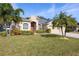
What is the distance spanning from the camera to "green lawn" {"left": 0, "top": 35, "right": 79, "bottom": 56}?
14.7 ft

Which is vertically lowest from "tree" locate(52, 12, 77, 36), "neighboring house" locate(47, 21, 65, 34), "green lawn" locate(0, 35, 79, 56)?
"green lawn" locate(0, 35, 79, 56)

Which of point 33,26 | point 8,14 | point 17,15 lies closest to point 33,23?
point 33,26

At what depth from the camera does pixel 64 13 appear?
4.50 meters

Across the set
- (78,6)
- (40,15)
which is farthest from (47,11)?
(78,6)

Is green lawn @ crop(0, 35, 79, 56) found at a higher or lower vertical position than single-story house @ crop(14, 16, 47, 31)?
lower

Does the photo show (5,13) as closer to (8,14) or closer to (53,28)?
(8,14)

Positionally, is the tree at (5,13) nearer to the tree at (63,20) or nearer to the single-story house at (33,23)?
the single-story house at (33,23)

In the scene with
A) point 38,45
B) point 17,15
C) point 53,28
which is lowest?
point 38,45

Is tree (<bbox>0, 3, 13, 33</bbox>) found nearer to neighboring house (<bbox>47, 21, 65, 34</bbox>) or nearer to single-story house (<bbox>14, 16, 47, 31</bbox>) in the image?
single-story house (<bbox>14, 16, 47, 31</bbox>)

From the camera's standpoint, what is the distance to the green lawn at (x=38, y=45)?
448cm

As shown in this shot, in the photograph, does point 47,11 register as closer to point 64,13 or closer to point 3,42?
point 64,13

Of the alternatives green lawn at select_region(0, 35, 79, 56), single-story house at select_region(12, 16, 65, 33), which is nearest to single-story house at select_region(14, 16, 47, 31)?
single-story house at select_region(12, 16, 65, 33)

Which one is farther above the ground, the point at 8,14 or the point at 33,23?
the point at 8,14

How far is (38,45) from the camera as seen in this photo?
4.52 m
